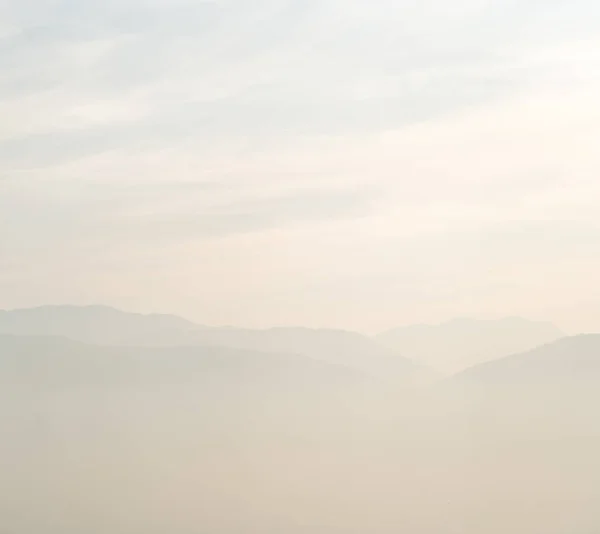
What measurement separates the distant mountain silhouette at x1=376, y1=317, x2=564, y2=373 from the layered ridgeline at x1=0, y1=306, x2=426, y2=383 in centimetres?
6

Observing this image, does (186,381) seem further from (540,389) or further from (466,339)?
(540,389)

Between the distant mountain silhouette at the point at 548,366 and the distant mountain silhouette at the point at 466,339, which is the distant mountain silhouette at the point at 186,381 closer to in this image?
the distant mountain silhouette at the point at 466,339

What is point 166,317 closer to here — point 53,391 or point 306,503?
point 53,391

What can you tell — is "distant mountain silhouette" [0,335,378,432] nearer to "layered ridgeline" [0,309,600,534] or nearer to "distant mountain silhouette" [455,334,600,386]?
"layered ridgeline" [0,309,600,534]

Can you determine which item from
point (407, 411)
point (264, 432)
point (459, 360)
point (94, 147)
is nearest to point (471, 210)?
point (459, 360)

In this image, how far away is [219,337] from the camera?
3395mm

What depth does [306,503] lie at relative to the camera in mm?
3291

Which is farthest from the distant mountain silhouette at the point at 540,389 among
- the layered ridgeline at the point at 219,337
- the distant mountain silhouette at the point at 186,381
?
the distant mountain silhouette at the point at 186,381

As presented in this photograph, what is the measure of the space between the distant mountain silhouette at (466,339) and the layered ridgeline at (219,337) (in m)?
0.06

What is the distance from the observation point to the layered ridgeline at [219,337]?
11.1 feet

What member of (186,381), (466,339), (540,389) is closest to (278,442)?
(186,381)

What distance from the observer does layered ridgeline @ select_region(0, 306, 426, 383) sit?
337 cm

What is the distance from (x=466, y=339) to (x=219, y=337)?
1.01m

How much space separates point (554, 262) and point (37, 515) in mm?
2335
